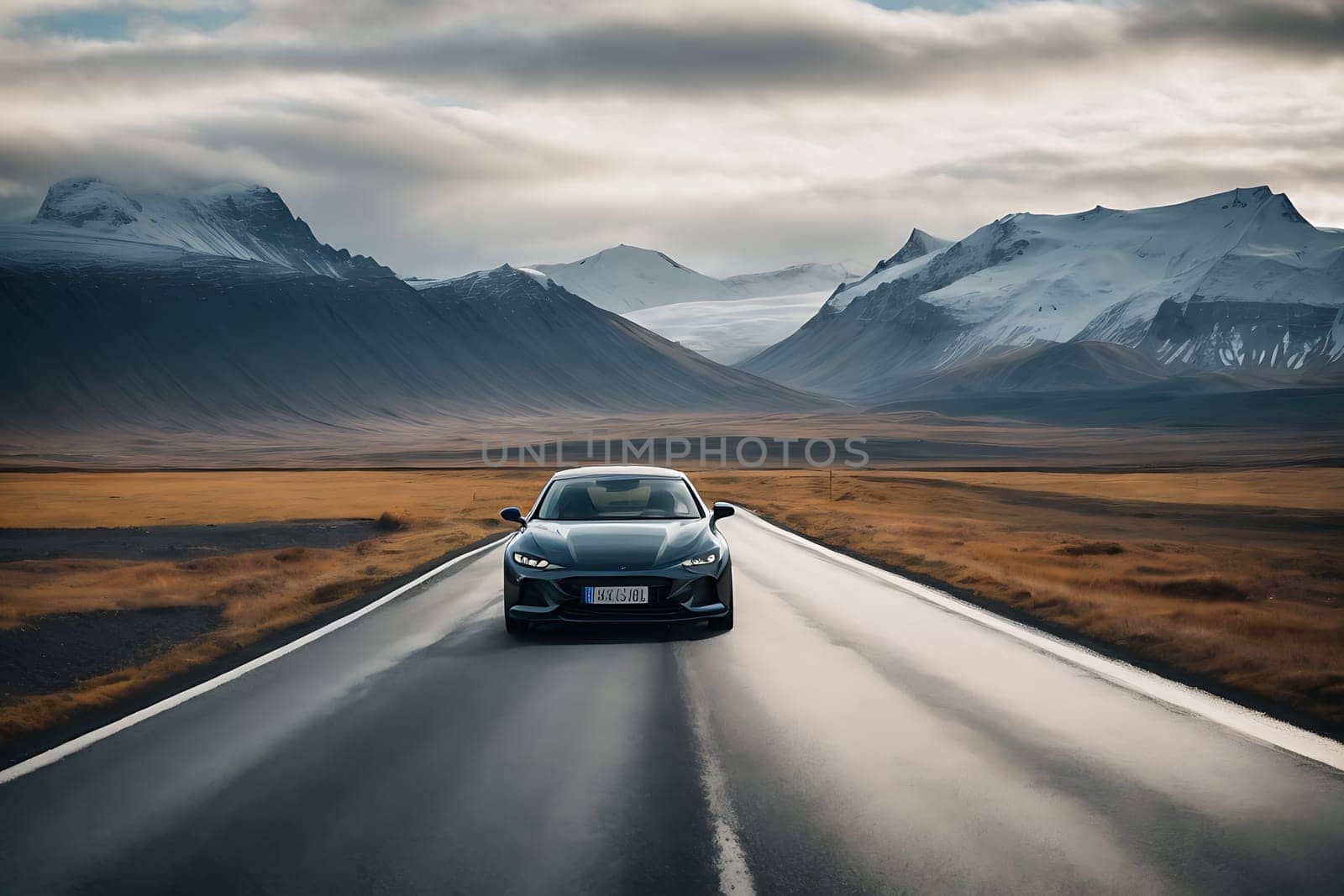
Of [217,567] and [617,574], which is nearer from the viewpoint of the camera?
[617,574]

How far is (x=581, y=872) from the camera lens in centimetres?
534

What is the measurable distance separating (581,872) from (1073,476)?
3519 inches

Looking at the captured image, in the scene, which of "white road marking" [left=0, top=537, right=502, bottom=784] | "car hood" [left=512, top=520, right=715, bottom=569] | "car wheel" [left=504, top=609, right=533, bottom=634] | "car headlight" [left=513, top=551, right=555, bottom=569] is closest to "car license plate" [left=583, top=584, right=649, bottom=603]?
"car hood" [left=512, top=520, right=715, bottom=569]

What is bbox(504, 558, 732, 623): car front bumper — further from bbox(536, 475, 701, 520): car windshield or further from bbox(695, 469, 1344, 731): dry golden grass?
bbox(695, 469, 1344, 731): dry golden grass

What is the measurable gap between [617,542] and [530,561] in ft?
2.91

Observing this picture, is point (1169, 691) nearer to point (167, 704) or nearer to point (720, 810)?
point (720, 810)

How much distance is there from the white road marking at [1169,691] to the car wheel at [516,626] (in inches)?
199

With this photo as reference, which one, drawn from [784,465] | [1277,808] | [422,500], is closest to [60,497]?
[422,500]

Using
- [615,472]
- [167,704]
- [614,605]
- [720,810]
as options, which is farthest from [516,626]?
[720,810]

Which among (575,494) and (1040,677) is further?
(575,494)

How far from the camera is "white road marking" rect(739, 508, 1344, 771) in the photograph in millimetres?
7641

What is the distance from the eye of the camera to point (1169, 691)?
372 inches

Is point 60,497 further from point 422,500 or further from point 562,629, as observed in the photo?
point 562,629

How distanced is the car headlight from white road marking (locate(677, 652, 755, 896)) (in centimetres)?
292
